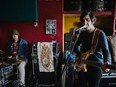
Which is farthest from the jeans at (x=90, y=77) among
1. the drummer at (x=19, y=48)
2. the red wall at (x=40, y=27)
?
the red wall at (x=40, y=27)

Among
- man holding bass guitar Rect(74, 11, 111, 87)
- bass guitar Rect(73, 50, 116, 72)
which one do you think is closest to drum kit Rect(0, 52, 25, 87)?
bass guitar Rect(73, 50, 116, 72)

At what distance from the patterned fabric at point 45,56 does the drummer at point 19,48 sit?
0.85ft

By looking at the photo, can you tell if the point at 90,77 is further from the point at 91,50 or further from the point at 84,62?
the point at 91,50

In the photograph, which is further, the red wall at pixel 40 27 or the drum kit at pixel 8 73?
the red wall at pixel 40 27

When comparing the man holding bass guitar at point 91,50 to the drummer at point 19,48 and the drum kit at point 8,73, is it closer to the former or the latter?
the drum kit at point 8,73

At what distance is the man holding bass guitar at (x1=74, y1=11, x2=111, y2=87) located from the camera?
2.55m

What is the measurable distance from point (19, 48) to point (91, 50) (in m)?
1.78

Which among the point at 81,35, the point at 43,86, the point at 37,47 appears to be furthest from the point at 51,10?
the point at 81,35

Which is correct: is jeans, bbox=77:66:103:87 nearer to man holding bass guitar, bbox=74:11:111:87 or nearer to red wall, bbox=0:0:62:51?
man holding bass guitar, bbox=74:11:111:87

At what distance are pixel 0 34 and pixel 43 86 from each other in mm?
1200

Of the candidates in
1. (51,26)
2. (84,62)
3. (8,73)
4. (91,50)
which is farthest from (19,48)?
(91,50)

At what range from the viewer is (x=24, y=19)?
4.08 metres

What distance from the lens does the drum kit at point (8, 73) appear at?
11.7 ft

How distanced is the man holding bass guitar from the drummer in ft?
4.81
